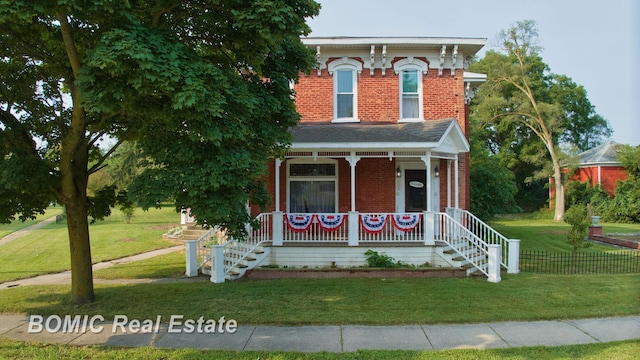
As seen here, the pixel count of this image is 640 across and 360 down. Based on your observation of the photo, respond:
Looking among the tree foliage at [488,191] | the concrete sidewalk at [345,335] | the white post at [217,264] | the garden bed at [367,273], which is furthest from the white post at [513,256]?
the white post at [217,264]

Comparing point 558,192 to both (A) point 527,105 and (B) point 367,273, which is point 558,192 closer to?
(A) point 527,105

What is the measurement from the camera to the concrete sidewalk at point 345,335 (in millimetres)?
6516

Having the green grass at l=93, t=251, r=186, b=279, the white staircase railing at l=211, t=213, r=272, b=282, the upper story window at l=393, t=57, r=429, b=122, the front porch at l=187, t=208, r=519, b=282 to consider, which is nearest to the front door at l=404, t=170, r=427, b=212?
the front porch at l=187, t=208, r=519, b=282

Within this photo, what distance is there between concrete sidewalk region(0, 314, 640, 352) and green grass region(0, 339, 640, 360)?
0.70 ft

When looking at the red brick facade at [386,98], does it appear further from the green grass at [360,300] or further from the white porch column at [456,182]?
the green grass at [360,300]

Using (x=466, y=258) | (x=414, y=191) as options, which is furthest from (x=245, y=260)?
(x=414, y=191)

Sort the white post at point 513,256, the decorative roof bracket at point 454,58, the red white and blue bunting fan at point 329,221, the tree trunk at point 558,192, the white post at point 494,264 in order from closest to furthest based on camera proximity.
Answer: the white post at point 494,264, the white post at point 513,256, the red white and blue bunting fan at point 329,221, the decorative roof bracket at point 454,58, the tree trunk at point 558,192

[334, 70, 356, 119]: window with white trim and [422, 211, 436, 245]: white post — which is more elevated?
[334, 70, 356, 119]: window with white trim

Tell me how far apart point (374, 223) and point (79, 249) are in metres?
7.40

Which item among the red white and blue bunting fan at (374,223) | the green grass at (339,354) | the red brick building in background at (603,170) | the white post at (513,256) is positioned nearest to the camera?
the green grass at (339,354)

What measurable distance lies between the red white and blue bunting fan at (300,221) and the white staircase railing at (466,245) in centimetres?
369

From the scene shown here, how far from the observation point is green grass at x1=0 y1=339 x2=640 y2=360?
236 inches

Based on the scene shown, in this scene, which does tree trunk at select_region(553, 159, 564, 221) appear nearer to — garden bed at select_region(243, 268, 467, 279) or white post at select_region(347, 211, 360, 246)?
garden bed at select_region(243, 268, 467, 279)

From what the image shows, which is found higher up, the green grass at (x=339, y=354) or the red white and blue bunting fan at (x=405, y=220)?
the red white and blue bunting fan at (x=405, y=220)
